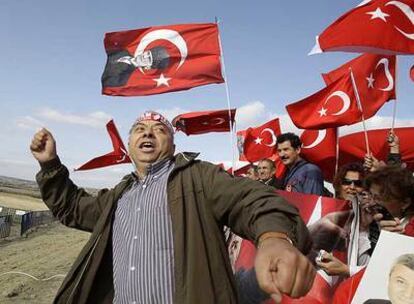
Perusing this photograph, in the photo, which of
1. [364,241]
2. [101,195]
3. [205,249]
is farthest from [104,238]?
[364,241]

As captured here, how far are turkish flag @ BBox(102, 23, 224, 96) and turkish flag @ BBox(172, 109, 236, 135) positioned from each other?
82.2 inches

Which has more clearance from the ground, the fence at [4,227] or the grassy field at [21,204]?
the fence at [4,227]

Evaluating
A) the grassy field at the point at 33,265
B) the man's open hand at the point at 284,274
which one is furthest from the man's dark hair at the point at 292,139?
the grassy field at the point at 33,265

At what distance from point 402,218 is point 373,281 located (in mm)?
606

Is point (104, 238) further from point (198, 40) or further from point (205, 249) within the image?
point (198, 40)

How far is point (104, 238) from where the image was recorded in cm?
255

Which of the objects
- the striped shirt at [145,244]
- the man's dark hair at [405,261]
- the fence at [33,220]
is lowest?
the fence at [33,220]

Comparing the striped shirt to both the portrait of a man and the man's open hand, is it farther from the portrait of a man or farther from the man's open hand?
the portrait of a man

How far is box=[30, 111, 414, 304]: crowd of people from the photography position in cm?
170

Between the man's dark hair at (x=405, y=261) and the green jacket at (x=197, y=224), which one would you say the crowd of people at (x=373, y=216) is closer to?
the man's dark hair at (x=405, y=261)

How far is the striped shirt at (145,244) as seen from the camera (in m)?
2.24

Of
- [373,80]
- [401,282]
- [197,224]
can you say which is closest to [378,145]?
[373,80]

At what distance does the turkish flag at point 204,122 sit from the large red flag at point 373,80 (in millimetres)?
3149

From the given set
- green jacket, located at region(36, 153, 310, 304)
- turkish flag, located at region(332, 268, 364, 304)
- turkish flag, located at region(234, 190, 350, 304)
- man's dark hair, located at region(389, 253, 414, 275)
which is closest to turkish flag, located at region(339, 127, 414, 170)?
turkish flag, located at region(234, 190, 350, 304)
